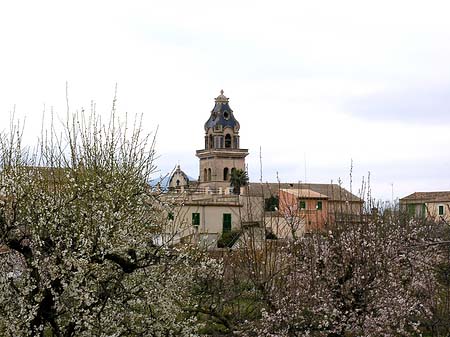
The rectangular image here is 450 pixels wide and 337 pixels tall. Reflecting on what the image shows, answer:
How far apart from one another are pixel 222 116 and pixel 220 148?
515 centimetres

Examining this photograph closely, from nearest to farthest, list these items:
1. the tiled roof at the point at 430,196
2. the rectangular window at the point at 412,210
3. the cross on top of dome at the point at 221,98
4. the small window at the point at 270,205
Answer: the small window at the point at 270,205, the rectangular window at the point at 412,210, the tiled roof at the point at 430,196, the cross on top of dome at the point at 221,98

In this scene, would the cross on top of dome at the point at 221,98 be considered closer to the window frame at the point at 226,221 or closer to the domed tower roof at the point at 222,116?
the domed tower roof at the point at 222,116

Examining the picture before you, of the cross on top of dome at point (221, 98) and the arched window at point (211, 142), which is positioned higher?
the cross on top of dome at point (221, 98)

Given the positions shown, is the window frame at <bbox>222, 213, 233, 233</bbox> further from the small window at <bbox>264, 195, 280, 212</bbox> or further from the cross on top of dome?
the cross on top of dome

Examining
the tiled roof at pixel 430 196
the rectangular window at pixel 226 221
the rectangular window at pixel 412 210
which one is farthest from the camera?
the tiled roof at pixel 430 196

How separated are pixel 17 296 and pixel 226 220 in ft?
101

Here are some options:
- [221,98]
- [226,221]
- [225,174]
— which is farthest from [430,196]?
[221,98]

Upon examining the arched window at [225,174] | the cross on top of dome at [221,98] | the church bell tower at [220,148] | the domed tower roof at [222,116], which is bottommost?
the arched window at [225,174]

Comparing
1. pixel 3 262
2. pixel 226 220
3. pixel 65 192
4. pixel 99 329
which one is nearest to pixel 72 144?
pixel 65 192

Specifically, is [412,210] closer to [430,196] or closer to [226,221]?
[226,221]

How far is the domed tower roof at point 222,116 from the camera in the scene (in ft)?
362

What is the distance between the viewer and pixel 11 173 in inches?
485

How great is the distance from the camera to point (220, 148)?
109m

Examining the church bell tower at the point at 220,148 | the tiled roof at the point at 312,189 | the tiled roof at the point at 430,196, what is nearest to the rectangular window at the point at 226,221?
the tiled roof at the point at 312,189
